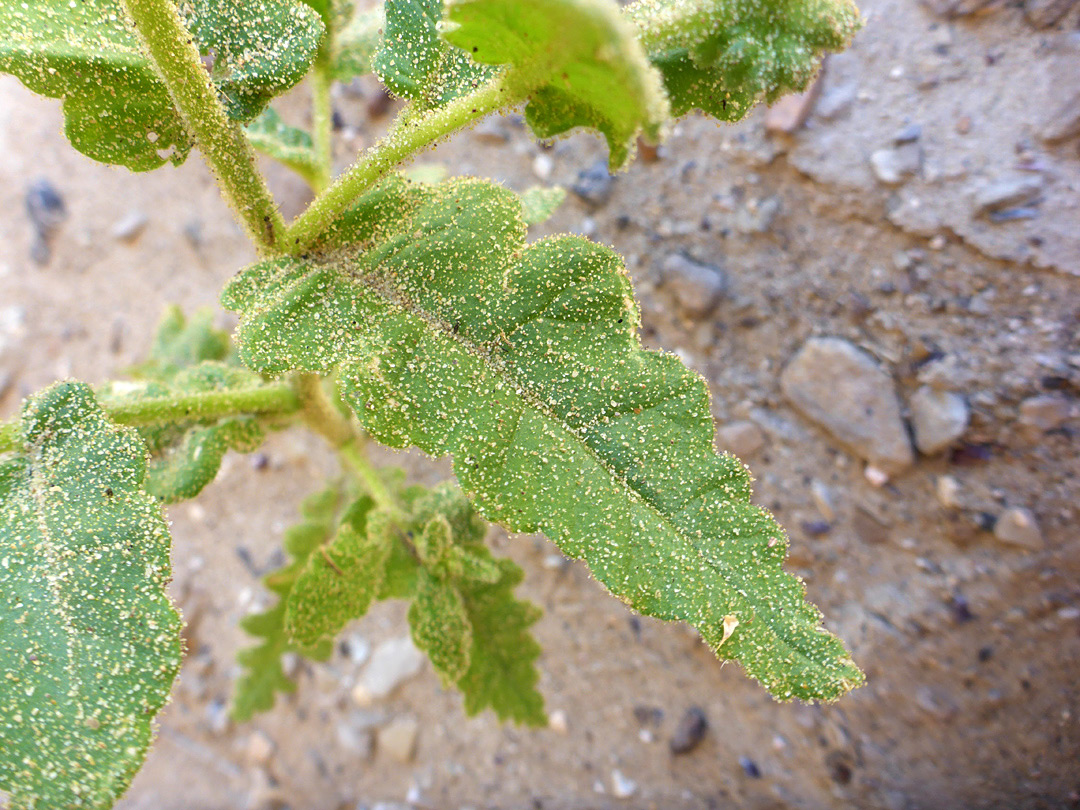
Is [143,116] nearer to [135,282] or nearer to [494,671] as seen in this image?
Answer: [494,671]

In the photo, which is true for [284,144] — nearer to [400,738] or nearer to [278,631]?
[278,631]

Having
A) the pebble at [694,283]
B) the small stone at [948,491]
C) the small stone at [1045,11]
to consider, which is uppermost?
the small stone at [1045,11]

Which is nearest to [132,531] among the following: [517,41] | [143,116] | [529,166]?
[143,116]

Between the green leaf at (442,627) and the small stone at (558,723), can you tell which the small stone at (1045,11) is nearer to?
the green leaf at (442,627)

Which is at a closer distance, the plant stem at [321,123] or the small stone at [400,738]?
the plant stem at [321,123]

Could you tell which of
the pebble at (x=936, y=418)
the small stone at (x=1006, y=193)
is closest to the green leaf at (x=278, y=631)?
the pebble at (x=936, y=418)

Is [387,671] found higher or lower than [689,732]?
higher

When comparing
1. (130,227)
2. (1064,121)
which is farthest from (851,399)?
(130,227)
